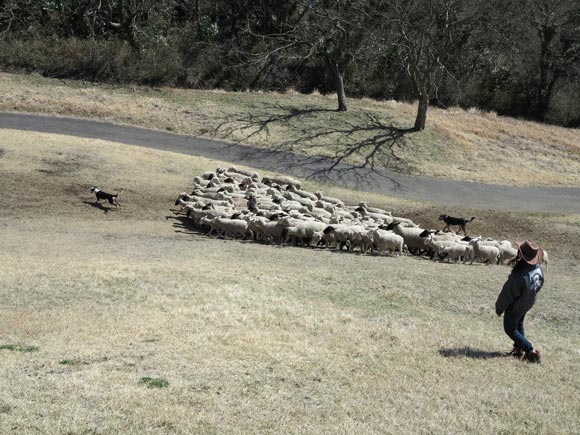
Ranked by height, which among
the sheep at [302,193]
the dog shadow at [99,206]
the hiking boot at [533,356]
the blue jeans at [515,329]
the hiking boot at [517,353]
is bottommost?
the dog shadow at [99,206]

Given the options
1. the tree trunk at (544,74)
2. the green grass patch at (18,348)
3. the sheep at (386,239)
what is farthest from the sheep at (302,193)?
the tree trunk at (544,74)

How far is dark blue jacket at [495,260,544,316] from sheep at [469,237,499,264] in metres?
10.8

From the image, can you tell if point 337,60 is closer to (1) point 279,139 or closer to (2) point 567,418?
(1) point 279,139

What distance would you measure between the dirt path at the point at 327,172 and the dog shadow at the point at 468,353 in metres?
22.2

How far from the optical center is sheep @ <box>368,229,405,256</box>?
71.5 ft

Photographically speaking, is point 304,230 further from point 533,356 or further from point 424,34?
point 424,34

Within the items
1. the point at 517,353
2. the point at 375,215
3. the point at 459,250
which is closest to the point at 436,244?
the point at 459,250

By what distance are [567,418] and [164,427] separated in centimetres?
547

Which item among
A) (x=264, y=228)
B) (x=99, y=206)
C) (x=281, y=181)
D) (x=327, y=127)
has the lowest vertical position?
(x=99, y=206)

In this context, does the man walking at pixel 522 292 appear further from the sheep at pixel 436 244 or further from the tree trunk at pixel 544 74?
the tree trunk at pixel 544 74

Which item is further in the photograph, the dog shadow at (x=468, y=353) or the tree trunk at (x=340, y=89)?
the tree trunk at (x=340, y=89)

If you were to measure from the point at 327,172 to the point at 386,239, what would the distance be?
48.9 feet

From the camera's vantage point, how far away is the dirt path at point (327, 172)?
113 feet

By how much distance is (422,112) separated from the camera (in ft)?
146
